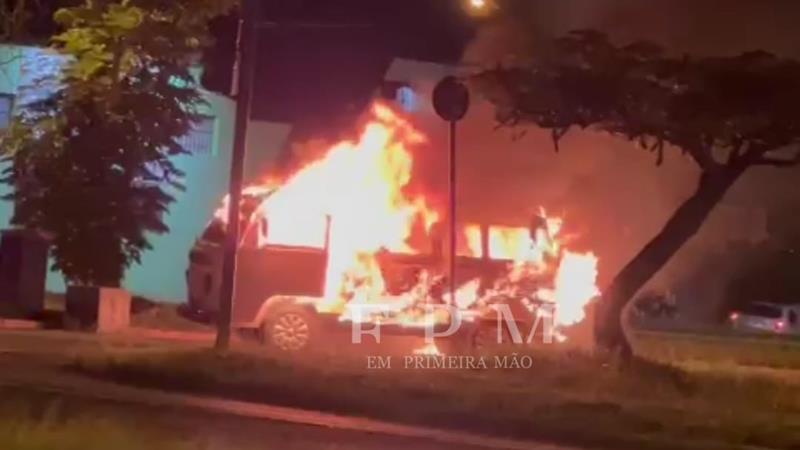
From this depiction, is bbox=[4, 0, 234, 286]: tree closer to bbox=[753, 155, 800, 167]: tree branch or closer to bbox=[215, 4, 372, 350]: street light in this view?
bbox=[215, 4, 372, 350]: street light

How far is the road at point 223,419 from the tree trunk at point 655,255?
7.18 meters

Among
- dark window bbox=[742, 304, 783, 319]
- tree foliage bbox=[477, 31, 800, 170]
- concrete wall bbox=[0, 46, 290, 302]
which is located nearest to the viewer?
tree foliage bbox=[477, 31, 800, 170]

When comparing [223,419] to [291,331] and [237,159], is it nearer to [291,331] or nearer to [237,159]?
[237,159]

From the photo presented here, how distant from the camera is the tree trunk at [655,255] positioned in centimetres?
1914

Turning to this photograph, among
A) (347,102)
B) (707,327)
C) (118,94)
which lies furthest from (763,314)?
(118,94)

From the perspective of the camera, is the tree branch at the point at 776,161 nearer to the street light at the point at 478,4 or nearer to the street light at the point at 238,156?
the street light at the point at 238,156

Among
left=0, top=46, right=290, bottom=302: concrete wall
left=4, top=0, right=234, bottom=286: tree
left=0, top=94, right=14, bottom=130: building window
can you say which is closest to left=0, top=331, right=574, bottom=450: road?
left=4, top=0, right=234, bottom=286: tree

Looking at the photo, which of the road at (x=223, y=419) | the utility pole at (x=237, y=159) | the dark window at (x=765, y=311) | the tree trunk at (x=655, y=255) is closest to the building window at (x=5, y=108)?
the utility pole at (x=237, y=159)

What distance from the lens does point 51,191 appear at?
85.6 ft

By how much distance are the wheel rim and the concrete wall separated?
9182 millimetres

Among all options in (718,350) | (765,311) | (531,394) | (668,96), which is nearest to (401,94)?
(718,350)

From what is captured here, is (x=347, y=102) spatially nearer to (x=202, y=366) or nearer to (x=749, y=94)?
(x=749, y=94)

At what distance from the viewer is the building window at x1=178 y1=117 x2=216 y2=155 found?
29.1m

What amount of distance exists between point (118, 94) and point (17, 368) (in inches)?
454
